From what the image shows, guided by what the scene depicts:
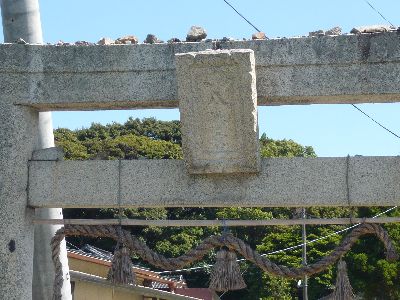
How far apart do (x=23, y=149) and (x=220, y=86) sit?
163cm

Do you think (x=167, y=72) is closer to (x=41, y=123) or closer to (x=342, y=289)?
(x=41, y=123)

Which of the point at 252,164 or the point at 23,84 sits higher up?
the point at 23,84

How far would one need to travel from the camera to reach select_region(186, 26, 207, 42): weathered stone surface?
275 inches

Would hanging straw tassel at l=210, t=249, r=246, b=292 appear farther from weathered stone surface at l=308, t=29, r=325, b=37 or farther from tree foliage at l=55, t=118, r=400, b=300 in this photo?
tree foliage at l=55, t=118, r=400, b=300

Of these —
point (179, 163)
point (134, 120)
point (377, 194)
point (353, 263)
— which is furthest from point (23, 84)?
point (134, 120)

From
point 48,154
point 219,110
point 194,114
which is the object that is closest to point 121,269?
point 48,154

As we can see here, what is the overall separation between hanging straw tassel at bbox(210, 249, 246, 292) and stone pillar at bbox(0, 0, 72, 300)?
1.74m

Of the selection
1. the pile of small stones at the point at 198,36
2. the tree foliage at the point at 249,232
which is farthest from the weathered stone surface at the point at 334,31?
the tree foliage at the point at 249,232

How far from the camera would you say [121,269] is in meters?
6.93

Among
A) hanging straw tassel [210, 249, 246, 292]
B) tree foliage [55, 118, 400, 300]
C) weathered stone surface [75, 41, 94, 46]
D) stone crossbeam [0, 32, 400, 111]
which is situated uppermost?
weathered stone surface [75, 41, 94, 46]

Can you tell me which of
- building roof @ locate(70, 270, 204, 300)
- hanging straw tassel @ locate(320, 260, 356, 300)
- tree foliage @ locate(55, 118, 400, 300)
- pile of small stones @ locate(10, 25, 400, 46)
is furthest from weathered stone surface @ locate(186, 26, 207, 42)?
tree foliage @ locate(55, 118, 400, 300)

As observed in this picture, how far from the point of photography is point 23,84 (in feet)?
23.3

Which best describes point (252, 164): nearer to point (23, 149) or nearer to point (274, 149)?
point (23, 149)

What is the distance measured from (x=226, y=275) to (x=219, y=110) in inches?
46.9
